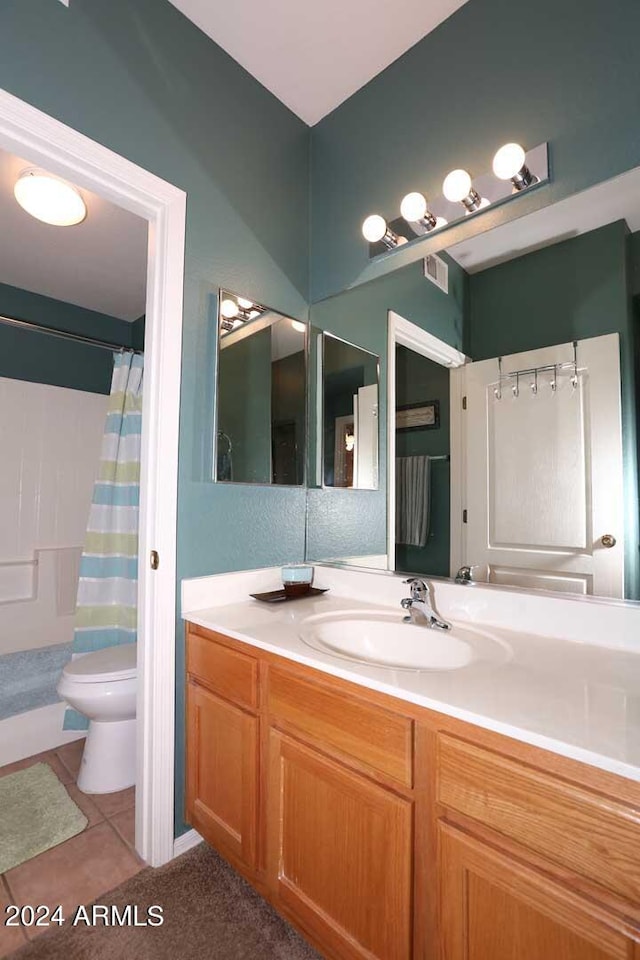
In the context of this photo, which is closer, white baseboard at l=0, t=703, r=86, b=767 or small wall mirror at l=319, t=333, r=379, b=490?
small wall mirror at l=319, t=333, r=379, b=490

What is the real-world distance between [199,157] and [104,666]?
1964 millimetres

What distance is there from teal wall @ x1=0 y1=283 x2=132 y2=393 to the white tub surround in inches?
89.5

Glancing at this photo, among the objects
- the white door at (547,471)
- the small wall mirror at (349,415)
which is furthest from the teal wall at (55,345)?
the white door at (547,471)

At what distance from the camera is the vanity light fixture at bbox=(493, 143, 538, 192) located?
1204mm

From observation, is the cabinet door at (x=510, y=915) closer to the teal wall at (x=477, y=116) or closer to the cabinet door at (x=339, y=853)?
the cabinet door at (x=339, y=853)

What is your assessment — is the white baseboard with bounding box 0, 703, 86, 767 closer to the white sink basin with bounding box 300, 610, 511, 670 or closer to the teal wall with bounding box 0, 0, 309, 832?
the teal wall with bounding box 0, 0, 309, 832

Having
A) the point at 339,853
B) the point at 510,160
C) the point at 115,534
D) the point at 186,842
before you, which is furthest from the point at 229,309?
the point at 186,842

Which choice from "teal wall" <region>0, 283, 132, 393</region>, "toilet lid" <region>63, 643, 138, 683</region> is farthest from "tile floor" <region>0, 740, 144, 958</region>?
"teal wall" <region>0, 283, 132, 393</region>

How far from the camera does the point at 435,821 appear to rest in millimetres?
771

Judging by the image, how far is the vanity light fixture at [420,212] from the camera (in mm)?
1429

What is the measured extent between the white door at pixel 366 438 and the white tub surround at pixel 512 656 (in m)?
0.36

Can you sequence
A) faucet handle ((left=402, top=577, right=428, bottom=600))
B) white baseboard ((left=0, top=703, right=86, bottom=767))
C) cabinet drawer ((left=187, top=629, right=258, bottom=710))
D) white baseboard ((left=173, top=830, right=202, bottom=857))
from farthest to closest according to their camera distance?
white baseboard ((left=0, top=703, right=86, bottom=767)), white baseboard ((left=173, top=830, right=202, bottom=857)), faucet handle ((left=402, top=577, right=428, bottom=600)), cabinet drawer ((left=187, top=629, right=258, bottom=710))

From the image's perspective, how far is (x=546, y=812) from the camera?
2.10 ft

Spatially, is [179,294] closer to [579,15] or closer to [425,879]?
[579,15]
